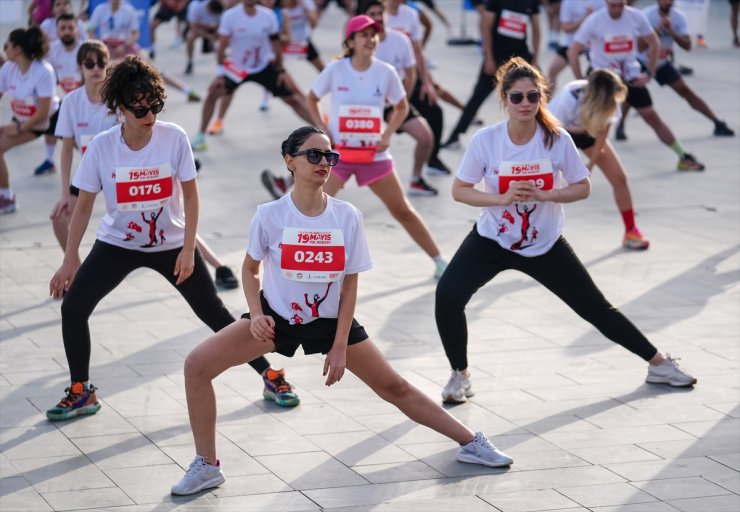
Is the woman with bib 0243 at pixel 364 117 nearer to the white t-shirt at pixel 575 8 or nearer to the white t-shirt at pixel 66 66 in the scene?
the white t-shirt at pixel 66 66

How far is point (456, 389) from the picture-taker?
21.8ft

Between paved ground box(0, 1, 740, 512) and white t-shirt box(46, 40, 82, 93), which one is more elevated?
white t-shirt box(46, 40, 82, 93)

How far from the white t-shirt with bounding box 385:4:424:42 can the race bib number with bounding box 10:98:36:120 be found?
3.99 metres

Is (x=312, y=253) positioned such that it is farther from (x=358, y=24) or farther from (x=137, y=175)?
(x=358, y=24)

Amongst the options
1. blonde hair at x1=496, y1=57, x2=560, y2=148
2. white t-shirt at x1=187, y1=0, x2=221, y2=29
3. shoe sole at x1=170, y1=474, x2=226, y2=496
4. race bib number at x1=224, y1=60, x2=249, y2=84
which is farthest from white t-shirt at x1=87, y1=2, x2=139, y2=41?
shoe sole at x1=170, y1=474, x2=226, y2=496

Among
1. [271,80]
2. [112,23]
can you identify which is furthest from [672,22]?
[112,23]

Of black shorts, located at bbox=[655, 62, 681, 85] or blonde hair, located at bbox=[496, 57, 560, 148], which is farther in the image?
black shorts, located at bbox=[655, 62, 681, 85]

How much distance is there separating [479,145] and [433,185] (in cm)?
611

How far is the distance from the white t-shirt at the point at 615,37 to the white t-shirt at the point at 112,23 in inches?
236

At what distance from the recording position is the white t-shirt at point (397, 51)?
11.0 meters

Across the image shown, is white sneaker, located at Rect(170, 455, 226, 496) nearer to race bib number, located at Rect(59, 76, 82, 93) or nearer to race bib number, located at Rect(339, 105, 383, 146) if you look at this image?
race bib number, located at Rect(339, 105, 383, 146)

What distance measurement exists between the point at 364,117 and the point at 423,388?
8.35 feet

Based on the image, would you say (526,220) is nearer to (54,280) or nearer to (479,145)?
(479,145)

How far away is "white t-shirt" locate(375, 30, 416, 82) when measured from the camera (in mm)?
11000
